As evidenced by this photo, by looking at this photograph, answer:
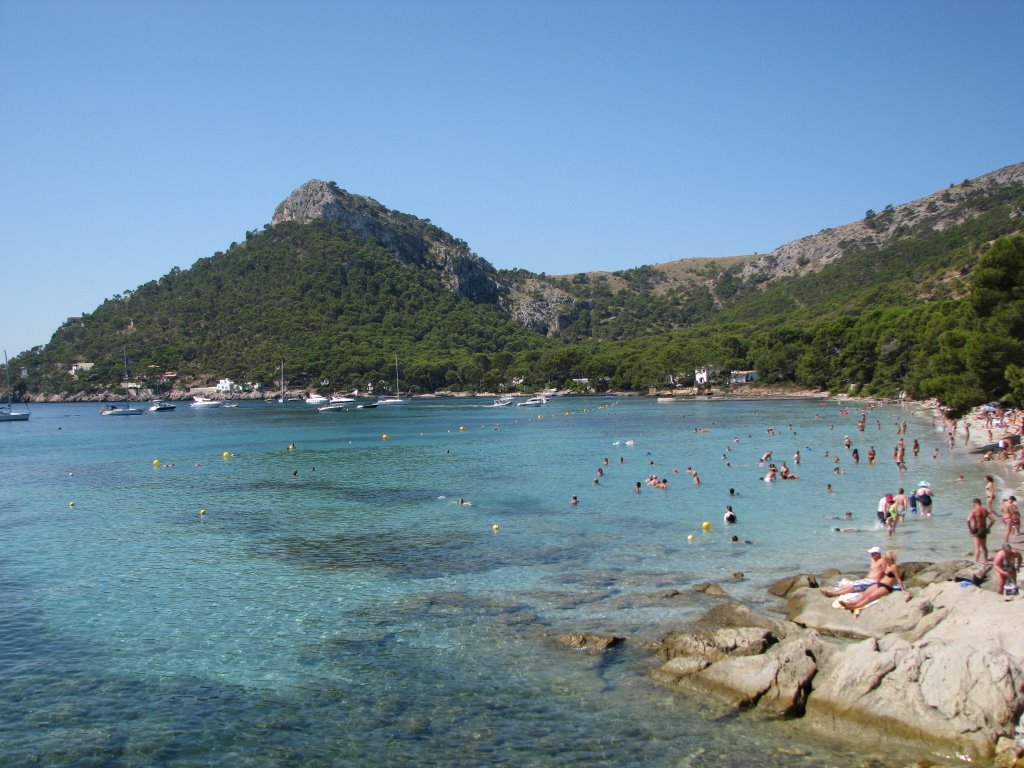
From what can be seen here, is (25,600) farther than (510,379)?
No

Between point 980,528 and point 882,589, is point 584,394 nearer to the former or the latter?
point 980,528

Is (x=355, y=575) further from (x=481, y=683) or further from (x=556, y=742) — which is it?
(x=556, y=742)

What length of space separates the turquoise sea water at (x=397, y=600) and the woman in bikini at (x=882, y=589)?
8.14 feet

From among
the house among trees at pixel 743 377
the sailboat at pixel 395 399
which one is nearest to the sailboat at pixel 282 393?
the sailboat at pixel 395 399

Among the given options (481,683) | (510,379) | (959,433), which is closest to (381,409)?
(510,379)

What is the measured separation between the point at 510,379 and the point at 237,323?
240 feet

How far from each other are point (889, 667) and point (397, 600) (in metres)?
12.4

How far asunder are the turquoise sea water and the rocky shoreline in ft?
1.96

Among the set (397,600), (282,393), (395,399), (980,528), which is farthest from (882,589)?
(282,393)

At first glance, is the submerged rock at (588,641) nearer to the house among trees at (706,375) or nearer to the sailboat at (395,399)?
the house among trees at (706,375)

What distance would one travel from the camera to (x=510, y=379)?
620 feet

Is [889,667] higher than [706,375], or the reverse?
[706,375]

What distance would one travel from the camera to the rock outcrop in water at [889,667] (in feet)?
39.2

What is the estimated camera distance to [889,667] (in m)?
13.0
